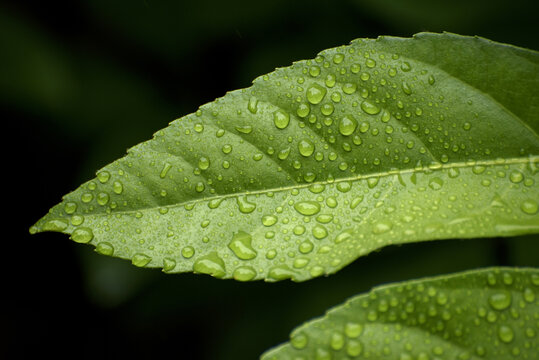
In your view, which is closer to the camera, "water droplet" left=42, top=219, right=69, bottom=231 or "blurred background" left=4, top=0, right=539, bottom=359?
"water droplet" left=42, top=219, right=69, bottom=231

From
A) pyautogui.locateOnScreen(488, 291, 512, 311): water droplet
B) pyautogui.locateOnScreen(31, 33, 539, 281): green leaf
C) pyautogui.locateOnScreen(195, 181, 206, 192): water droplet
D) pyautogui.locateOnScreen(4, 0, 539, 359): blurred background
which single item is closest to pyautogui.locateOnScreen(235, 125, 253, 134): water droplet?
pyautogui.locateOnScreen(31, 33, 539, 281): green leaf

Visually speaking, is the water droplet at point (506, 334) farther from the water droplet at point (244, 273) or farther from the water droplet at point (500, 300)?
the water droplet at point (244, 273)

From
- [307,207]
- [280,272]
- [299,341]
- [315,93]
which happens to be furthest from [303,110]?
[299,341]

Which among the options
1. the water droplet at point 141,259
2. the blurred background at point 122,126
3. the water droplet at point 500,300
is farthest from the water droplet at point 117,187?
the blurred background at point 122,126

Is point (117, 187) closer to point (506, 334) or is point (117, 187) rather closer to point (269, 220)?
point (269, 220)

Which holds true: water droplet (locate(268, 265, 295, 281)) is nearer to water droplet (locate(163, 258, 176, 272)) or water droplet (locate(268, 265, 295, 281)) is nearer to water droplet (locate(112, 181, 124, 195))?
water droplet (locate(163, 258, 176, 272))

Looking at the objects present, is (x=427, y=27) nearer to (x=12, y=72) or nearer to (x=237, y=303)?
(x=237, y=303)
